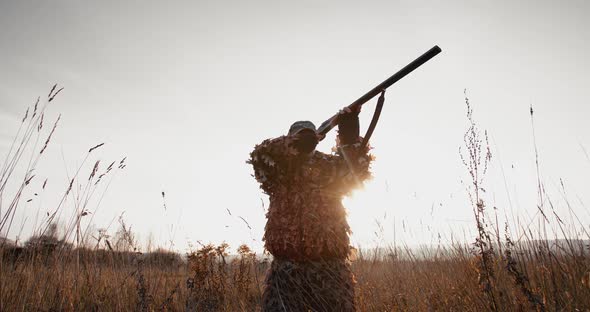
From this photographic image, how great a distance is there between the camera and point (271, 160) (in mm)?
2680

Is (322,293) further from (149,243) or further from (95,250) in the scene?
(149,243)

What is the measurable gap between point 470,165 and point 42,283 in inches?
153

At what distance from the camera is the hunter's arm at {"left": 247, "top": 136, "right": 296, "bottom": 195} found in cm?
262

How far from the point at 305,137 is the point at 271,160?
0.38 metres

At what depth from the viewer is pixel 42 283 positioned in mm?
2732

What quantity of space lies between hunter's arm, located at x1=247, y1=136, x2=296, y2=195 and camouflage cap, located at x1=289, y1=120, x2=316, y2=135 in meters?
0.15

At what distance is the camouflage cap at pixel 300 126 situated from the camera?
2.66m

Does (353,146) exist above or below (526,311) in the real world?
above

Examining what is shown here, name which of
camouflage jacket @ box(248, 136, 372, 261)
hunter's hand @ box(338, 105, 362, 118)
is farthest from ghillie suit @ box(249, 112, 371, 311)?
hunter's hand @ box(338, 105, 362, 118)

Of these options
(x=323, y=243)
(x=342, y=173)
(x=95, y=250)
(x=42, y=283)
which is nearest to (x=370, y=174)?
(x=342, y=173)

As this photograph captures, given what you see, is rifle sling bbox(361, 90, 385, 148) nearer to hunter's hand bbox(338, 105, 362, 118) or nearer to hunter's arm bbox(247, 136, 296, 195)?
hunter's hand bbox(338, 105, 362, 118)

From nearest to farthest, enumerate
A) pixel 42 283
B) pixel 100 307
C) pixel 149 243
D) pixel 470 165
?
pixel 470 165 < pixel 100 307 < pixel 42 283 < pixel 149 243

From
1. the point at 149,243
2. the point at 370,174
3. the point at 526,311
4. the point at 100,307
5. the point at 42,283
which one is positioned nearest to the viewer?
the point at 526,311

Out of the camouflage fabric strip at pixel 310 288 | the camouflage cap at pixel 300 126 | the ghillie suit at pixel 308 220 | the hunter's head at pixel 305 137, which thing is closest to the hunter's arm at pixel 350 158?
the ghillie suit at pixel 308 220
